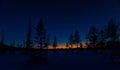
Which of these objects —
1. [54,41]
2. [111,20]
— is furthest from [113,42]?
[54,41]

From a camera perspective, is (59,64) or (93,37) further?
(93,37)

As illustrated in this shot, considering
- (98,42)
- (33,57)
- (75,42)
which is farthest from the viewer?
(75,42)

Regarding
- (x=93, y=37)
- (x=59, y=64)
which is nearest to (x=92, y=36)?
(x=93, y=37)

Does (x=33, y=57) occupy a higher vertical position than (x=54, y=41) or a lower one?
lower

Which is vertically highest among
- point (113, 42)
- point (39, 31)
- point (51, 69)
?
point (39, 31)

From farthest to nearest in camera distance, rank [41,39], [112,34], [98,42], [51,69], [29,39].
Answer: [98,42] → [29,39] → [41,39] → [112,34] → [51,69]

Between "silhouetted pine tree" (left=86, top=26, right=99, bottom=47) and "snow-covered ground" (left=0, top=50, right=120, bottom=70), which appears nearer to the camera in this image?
"snow-covered ground" (left=0, top=50, right=120, bottom=70)

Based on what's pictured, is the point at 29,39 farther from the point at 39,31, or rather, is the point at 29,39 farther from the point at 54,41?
the point at 54,41

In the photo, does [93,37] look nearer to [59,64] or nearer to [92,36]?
[92,36]

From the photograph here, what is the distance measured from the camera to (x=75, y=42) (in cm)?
9162

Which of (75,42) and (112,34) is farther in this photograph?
(75,42)

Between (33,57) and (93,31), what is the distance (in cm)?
3701

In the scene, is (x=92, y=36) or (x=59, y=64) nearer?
(x=59, y=64)

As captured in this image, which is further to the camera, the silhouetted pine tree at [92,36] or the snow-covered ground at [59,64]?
the silhouetted pine tree at [92,36]
